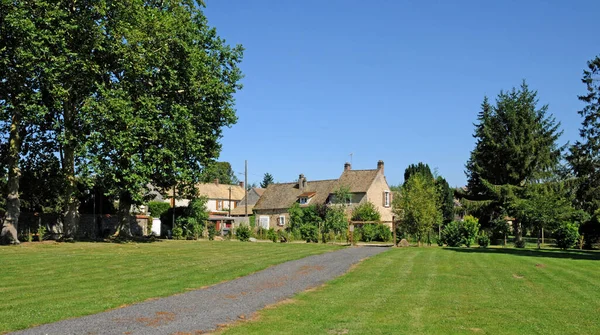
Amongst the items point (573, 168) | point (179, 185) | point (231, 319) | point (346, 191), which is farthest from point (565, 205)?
point (231, 319)

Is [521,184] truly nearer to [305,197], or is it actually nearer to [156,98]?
[305,197]

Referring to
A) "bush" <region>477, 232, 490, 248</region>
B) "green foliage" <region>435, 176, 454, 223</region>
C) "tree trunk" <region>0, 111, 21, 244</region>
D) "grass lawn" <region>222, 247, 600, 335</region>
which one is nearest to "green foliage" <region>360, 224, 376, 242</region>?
"bush" <region>477, 232, 490, 248</region>

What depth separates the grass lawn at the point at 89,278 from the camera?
1142 cm

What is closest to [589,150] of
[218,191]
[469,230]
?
[469,230]

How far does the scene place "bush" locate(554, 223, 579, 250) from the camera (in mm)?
40406

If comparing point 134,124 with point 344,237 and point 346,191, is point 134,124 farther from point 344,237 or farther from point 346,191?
point 346,191

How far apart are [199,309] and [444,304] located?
19.0ft

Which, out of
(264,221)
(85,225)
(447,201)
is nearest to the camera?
(85,225)

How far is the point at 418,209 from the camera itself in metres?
37.4

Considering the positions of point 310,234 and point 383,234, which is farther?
point 383,234

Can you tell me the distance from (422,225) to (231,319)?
28.6 metres

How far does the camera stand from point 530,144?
46.6 metres

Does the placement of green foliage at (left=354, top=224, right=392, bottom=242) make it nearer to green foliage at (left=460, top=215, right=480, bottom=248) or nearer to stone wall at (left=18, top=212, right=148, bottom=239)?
green foliage at (left=460, top=215, right=480, bottom=248)

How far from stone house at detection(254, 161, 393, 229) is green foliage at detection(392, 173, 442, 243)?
65.9 ft
